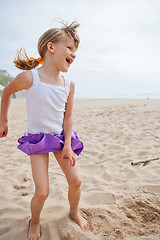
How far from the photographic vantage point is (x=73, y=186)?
1787 millimetres

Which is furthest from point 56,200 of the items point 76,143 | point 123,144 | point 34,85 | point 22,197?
point 123,144

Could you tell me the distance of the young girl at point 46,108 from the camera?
1.67 metres

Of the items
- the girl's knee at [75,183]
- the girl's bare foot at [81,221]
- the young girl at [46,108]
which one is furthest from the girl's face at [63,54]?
the girl's bare foot at [81,221]

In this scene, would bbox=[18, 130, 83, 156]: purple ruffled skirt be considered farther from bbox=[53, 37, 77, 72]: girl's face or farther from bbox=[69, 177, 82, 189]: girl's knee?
bbox=[53, 37, 77, 72]: girl's face

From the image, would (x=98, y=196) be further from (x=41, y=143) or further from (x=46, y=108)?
(x=46, y=108)

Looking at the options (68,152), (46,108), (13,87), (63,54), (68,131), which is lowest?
(68,152)

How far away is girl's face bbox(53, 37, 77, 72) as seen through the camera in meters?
1.71

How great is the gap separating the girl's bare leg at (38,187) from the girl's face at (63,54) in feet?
2.46

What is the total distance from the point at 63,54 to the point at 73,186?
1110 millimetres

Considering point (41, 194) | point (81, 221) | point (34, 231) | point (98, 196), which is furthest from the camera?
point (98, 196)

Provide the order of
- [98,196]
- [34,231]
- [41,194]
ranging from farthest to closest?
[98,196] < [34,231] < [41,194]

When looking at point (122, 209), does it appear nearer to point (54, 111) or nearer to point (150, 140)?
point (54, 111)

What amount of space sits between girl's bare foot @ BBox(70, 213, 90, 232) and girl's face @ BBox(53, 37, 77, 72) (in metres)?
1.32

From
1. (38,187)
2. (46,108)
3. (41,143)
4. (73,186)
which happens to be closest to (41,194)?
(38,187)
